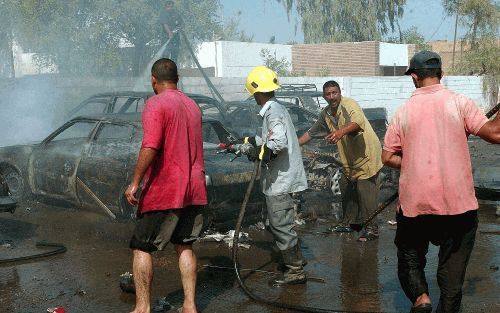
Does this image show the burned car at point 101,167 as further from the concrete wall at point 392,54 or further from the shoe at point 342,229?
the concrete wall at point 392,54

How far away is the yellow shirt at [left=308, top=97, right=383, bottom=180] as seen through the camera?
22.1ft

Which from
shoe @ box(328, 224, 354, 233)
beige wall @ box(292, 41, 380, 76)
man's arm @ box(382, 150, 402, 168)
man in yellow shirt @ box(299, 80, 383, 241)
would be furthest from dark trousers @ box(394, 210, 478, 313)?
beige wall @ box(292, 41, 380, 76)

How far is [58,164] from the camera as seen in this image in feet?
25.5

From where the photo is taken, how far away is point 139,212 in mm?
4262

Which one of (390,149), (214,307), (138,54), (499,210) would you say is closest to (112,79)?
(138,54)

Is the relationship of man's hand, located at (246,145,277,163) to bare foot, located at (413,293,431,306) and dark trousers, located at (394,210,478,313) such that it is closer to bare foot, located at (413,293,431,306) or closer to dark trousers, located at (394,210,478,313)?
dark trousers, located at (394,210,478,313)

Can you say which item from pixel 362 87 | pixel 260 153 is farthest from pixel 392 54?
pixel 260 153

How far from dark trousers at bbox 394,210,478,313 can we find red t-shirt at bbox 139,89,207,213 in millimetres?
1503

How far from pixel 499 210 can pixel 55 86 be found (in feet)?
34.0

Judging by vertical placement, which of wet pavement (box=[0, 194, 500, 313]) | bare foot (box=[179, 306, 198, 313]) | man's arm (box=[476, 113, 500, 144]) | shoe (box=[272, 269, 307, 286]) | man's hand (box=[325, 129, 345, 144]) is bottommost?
wet pavement (box=[0, 194, 500, 313])

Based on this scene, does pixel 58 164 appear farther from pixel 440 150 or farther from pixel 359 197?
pixel 440 150

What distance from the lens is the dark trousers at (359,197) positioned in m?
6.86

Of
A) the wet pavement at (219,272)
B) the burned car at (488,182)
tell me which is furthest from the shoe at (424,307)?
the burned car at (488,182)

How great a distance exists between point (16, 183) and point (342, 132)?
4895 mm
